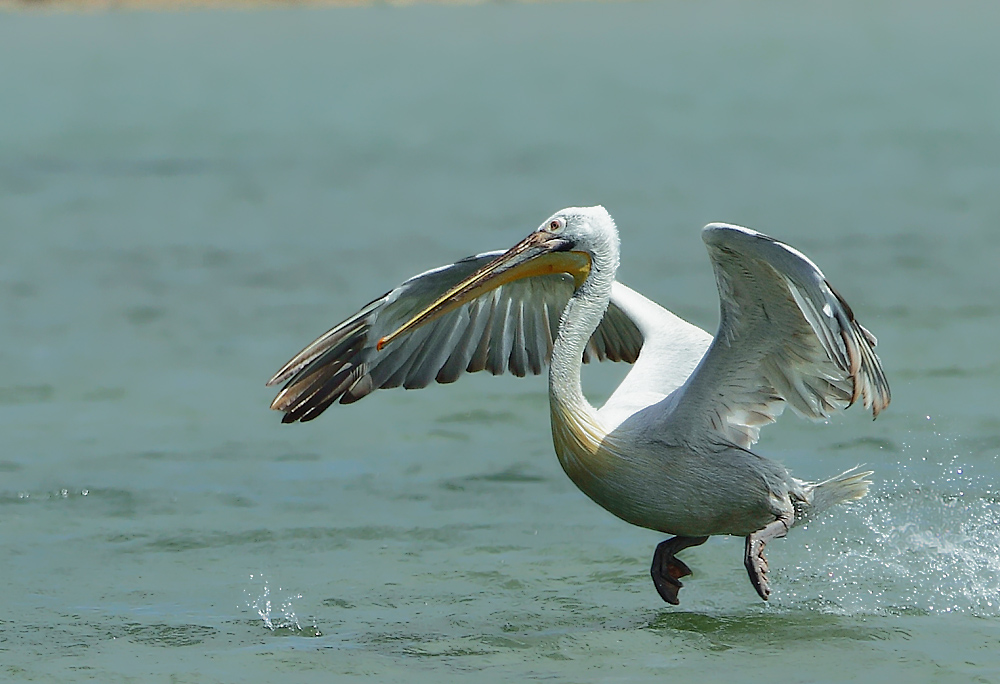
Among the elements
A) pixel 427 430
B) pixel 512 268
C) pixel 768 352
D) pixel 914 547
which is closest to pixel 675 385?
pixel 768 352

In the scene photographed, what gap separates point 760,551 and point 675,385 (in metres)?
0.92

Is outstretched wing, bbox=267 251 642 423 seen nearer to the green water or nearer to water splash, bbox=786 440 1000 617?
the green water

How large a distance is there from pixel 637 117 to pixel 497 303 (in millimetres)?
27788

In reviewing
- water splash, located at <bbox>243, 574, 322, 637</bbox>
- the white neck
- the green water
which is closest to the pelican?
the white neck

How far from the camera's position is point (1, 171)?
26547mm

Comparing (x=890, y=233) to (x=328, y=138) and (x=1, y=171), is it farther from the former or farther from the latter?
(x=328, y=138)

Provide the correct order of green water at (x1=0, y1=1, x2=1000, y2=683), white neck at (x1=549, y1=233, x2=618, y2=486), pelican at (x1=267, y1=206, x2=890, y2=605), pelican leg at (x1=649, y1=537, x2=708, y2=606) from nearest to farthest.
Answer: pelican at (x1=267, y1=206, x2=890, y2=605), white neck at (x1=549, y1=233, x2=618, y2=486), green water at (x1=0, y1=1, x2=1000, y2=683), pelican leg at (x1=649, y1=537, x2=708, y2=606)

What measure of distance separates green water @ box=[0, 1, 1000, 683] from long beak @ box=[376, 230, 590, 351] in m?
1.38

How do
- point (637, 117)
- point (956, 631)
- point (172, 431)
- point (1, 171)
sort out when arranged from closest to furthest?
point (956, 631) → point (172, 431) → point (1, 171) → point (637, 117)

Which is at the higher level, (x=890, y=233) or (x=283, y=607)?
(x=890, y=233)

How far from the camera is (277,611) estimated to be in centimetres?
754

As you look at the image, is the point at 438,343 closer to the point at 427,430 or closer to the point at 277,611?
the point at 277,611

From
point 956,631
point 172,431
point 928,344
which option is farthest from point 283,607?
point 928,344

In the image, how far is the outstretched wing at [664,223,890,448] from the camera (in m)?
6.09
